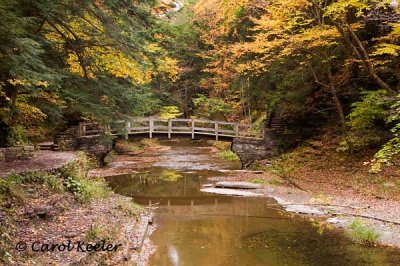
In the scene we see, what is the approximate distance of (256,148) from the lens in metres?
22.8

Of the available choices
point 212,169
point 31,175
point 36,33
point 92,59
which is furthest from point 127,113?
point 212,169

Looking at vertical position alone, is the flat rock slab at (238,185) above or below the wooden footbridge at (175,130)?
below

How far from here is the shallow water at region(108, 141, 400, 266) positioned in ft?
28.0

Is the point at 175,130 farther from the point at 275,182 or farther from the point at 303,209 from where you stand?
the point at 303,209

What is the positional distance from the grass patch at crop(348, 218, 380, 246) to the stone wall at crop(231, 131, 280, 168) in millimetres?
12620

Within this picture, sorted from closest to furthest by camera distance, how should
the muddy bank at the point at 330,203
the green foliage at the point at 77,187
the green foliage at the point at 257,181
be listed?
the muddy bank at the point at 330,203 < the green foliage at the point at 77,187 < the green foliage at the point at 257,181

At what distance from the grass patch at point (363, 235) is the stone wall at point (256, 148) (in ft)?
41.4

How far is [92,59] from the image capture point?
1395cm

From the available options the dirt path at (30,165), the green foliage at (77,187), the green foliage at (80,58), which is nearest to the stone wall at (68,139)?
the green foliage at (80,58)

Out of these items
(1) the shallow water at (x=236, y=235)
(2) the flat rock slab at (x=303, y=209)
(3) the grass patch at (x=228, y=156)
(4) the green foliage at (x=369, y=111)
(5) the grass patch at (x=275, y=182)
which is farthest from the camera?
(3) the grass patch at (x=228, y=156)

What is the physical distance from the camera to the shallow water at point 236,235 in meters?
8.53

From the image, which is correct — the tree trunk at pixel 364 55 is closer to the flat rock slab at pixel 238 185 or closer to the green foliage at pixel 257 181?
the flat rock slab at pixel 238 185

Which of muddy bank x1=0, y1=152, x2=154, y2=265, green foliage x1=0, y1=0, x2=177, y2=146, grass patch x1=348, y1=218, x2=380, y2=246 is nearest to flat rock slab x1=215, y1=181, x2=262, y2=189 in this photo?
green foliage x1=0, y1=0, x2=177, y2=146

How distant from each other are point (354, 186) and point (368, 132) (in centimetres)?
264
